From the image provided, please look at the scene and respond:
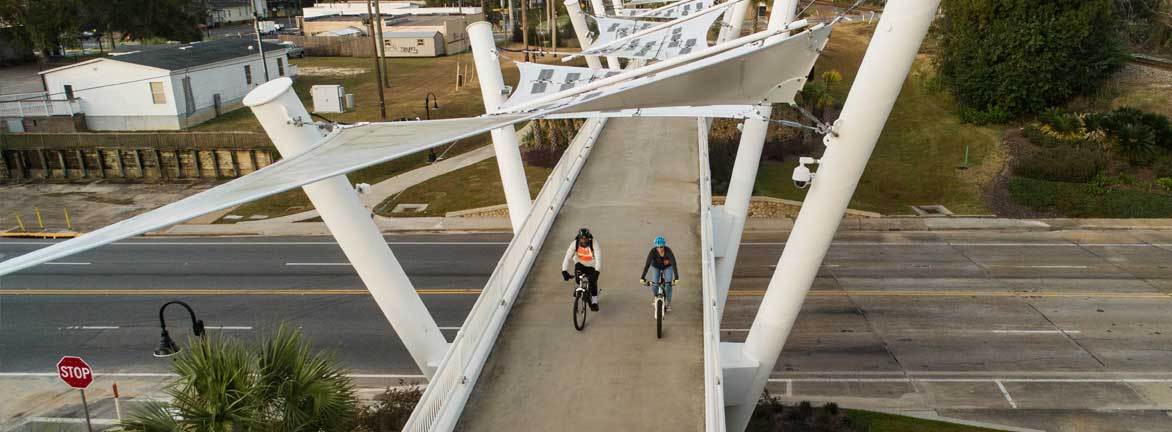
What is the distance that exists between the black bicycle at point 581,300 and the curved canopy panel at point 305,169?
319 cm

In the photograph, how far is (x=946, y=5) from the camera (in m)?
45.7

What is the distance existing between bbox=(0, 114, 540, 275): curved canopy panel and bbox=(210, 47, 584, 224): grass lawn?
2344cm

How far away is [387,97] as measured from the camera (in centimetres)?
5484

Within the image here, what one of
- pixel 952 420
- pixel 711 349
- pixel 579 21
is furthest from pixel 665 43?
pixel 711 349

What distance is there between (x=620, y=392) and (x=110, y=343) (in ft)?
58.8

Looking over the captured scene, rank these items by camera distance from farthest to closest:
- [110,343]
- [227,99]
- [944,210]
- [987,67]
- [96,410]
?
[227,99] → [987,67] → [944,210] → [110,343] → [96,410]

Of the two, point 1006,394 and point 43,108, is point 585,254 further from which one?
point 43,108

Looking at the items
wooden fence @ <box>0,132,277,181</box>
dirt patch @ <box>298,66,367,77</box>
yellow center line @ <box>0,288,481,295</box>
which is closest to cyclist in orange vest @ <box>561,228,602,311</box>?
yellow center line @ <box>0,288,481,295</box>

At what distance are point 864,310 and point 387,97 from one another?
4027 cm

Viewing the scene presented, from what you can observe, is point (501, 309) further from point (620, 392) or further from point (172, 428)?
point (172, 428)

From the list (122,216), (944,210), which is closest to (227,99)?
(122,216)

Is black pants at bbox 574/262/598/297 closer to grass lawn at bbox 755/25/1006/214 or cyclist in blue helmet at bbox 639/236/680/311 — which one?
cyclist in blue helmet at bbox 639/236/680/311

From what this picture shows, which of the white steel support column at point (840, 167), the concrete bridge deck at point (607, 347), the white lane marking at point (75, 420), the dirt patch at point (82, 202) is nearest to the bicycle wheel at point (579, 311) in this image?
the concrete bridge deck at point (607, 347)

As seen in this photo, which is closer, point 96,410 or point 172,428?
point 172,428
